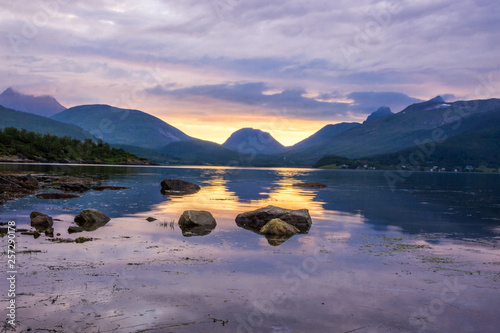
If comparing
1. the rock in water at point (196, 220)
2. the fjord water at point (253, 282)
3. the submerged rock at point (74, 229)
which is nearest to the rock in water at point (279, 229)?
the fjord water at point (253, 282)

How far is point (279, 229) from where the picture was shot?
28.9 m

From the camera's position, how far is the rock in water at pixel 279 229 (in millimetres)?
28688

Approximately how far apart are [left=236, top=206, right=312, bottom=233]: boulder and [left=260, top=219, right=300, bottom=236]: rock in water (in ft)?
5.57

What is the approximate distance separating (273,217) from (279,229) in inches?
148

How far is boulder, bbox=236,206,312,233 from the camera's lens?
31750 mm

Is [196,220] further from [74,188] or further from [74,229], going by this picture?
[74,188]

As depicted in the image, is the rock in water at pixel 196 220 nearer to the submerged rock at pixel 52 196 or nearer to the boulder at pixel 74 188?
the submerged rock at pixel 52 196

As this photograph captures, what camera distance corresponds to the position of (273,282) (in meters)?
16.5

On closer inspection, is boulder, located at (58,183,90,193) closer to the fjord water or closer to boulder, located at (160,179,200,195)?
boulder, located at (160,179,200,195)

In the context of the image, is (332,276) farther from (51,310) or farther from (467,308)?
(51,310)

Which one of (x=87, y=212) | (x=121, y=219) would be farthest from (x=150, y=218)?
(x=87, y=212)

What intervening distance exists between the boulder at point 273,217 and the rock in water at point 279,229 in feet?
5.57

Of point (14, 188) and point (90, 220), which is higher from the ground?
point (14, 188)

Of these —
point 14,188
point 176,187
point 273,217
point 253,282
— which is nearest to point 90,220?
point 273,217
